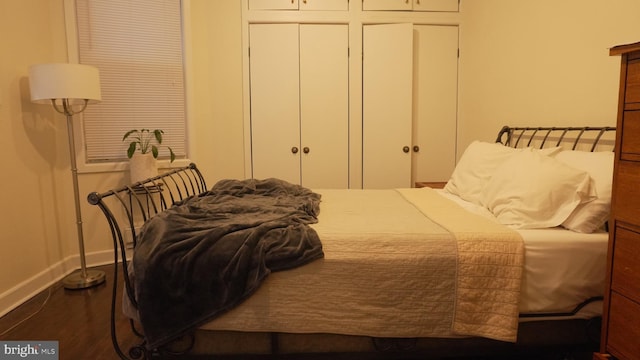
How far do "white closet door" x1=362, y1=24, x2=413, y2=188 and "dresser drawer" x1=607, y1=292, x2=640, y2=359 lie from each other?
2431mm

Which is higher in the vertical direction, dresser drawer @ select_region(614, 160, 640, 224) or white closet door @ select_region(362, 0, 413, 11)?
white closet door @ select_region(362, 0, 413, 11)

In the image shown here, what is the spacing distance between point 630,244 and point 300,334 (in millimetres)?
1213

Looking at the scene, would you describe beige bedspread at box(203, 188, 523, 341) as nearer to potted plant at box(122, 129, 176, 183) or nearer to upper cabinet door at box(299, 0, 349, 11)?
potted plant at box(122, 129, 176, 183)

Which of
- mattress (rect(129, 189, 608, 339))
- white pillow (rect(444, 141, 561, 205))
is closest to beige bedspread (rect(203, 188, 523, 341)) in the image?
mattress (rect(129, 189, 608, 339))

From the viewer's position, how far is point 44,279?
9.00 ft

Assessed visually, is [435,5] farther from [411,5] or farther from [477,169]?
[477,169]

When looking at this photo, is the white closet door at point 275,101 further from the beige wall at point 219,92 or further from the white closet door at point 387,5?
the white closet door at point 387,5

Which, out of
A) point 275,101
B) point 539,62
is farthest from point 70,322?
point 539,62

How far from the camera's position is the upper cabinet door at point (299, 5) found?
352cm

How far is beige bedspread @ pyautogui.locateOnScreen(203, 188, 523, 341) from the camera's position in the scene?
1498mm

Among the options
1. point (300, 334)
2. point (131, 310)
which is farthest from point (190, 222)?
point (300, 334)

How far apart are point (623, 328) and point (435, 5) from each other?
314 centimetres

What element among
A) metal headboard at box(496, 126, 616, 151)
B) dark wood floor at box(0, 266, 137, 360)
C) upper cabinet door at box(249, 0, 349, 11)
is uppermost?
upper cabinet door at box(249, 0, 349, 11)

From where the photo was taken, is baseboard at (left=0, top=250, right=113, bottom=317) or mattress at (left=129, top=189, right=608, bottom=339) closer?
mattress at (left=129, top=189, right=608, bottom=339)
